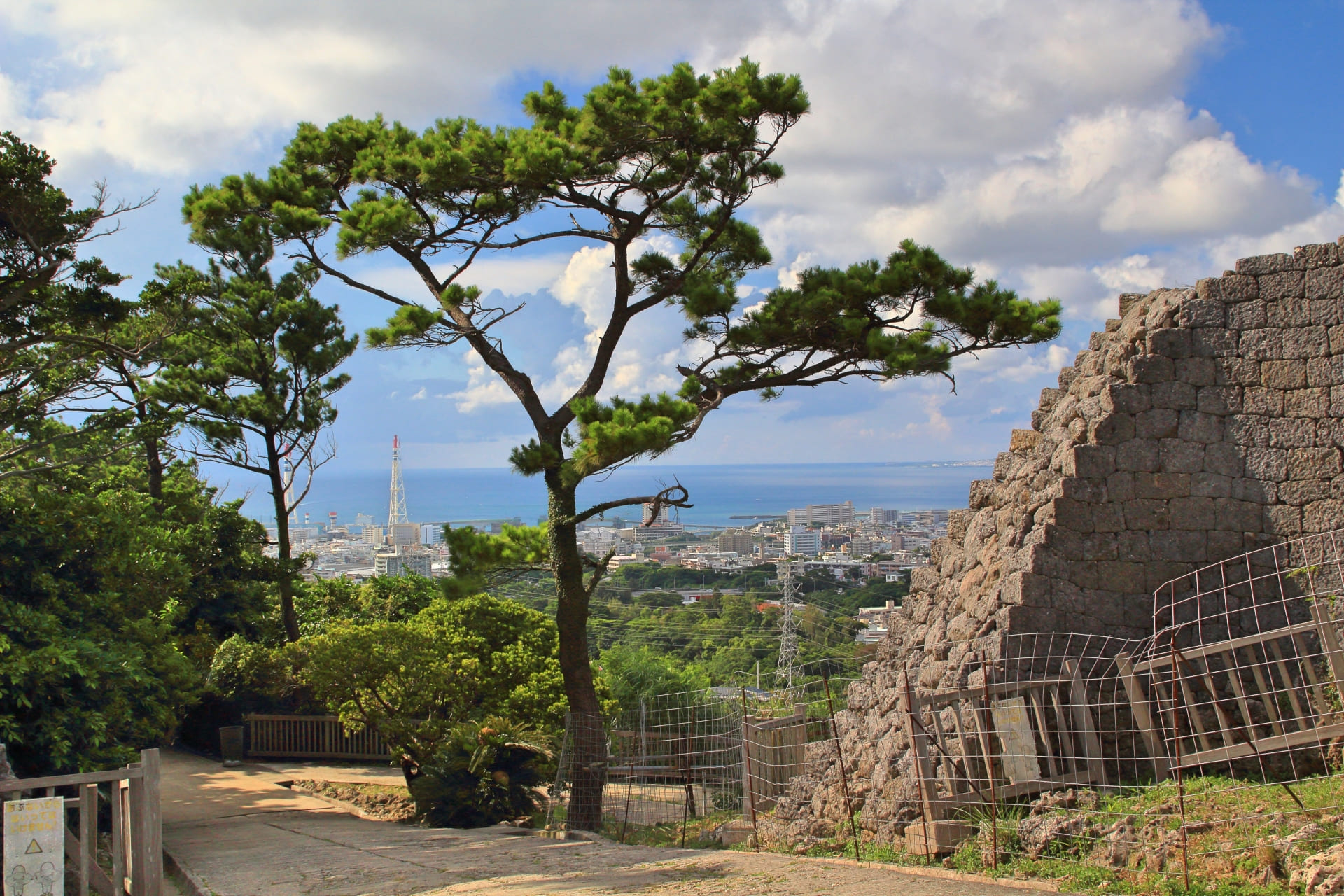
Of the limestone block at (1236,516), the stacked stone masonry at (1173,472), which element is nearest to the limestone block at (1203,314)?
the stacked stone masonry at (1173,472)

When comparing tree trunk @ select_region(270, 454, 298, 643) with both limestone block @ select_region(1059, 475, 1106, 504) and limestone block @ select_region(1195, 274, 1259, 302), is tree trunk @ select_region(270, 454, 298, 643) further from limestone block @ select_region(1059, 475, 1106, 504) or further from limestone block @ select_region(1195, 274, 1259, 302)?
limestone block @ select_region(1195, 274, 1259, 302)

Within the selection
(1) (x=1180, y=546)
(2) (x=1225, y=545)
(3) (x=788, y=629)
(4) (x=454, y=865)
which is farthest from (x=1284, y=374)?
(3) (x=788, y=629)

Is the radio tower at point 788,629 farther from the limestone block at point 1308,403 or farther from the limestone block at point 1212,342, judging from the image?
the limestone block at point 1308,403

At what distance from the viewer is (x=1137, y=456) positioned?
Result: 6.06 m

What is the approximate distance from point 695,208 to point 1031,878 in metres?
8.30

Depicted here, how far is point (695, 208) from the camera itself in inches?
439

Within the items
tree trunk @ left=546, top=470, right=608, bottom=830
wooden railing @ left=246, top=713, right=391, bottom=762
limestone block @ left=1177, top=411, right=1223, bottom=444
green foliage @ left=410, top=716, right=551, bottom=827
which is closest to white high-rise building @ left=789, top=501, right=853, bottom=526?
wooden railing @ left=246, top=713, right=391, bottom=762

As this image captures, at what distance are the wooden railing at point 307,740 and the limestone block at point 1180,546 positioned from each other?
11.3 meters

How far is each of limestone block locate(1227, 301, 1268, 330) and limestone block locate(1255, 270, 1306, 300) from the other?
8 centimetres

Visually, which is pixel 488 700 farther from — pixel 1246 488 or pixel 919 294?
pixel 1246 488

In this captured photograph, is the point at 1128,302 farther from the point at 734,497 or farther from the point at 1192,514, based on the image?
the point at 734,497

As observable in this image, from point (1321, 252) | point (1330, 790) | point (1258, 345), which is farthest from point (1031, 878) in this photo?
point (1321, 252)

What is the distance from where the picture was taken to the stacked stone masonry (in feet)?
19.1

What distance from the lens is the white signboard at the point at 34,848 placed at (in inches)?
190
